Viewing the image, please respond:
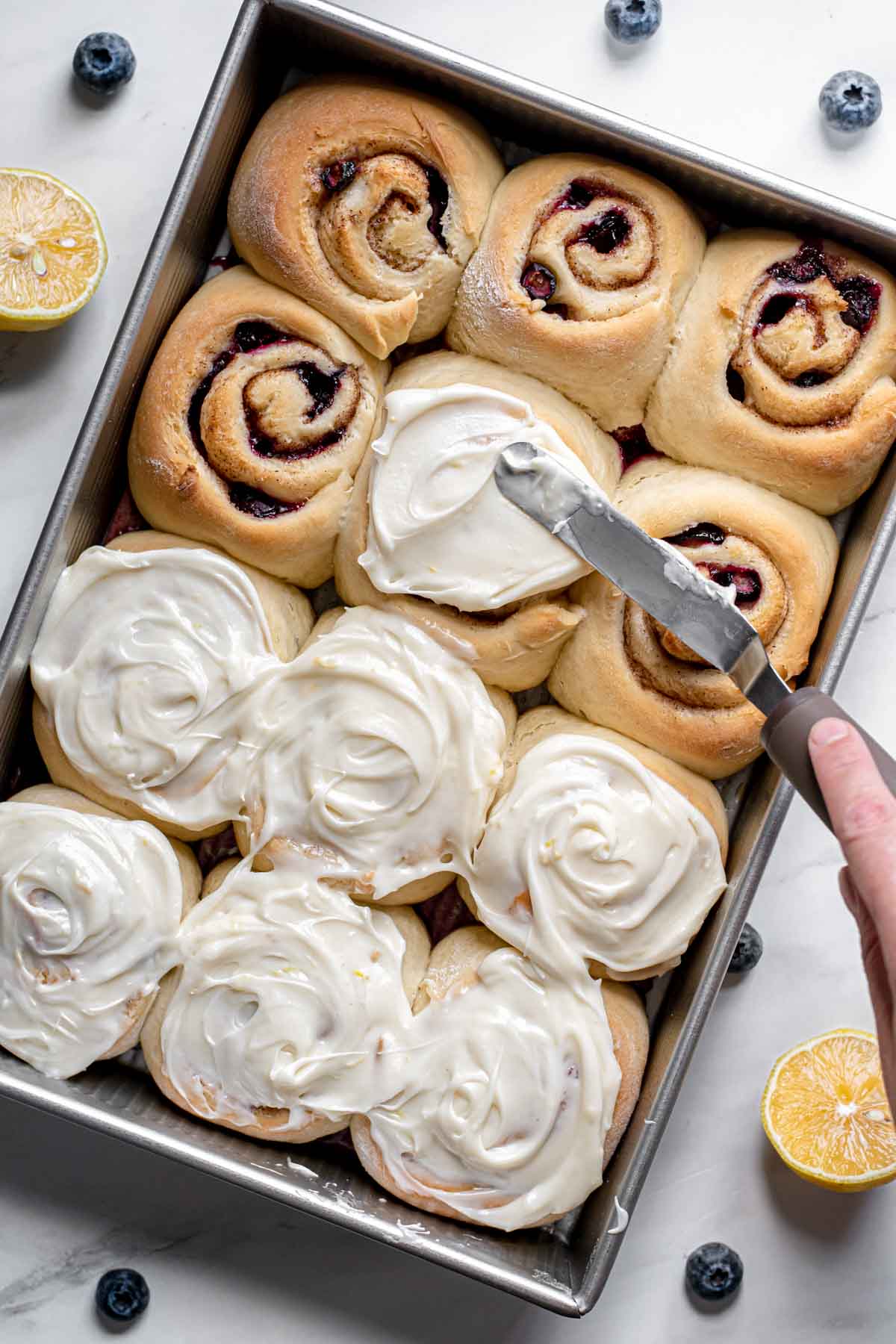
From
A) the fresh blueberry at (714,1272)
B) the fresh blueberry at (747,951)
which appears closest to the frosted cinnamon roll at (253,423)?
the fresh blueberry at (747,951)

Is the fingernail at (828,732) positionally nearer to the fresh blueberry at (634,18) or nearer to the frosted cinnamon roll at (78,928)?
the frosted cinnamon roll at (78,928)

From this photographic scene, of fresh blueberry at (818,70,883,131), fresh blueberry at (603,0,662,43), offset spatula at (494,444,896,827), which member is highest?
fresh blueberry at (818,70,883,131)

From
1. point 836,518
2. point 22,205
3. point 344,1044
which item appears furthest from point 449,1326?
point 22,205

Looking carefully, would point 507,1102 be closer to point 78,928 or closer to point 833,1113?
point 833,1113

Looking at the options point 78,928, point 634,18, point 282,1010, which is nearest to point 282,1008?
point 282,1010

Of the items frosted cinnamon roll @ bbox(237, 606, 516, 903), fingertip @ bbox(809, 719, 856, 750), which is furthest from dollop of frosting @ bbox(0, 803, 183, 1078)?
fingertip @ bbox(809, 719, 856, 750)

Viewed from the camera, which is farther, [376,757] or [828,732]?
[376,757]

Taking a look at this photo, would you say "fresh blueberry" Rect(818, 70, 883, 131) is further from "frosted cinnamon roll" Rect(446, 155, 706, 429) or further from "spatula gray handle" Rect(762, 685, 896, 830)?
"spatula gray handle" Rect(762, 685, 896, 830)
